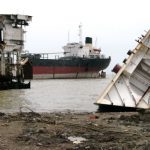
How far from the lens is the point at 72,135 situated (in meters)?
12.9

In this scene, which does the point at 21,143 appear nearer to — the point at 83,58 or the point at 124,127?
the point at 124,127

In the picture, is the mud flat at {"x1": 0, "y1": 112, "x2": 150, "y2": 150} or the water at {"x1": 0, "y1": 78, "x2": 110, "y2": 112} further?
the water at {"x1": 0, "y1": 78, "x2": 110, "y2": 112}

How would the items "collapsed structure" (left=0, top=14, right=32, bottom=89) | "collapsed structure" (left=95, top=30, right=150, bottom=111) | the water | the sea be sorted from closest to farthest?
"collapsed structure" (left=95, top=30, right=150, bottom=111), the sea, the water, "collapsed structure" (left=0, top=14, right=32, bottom=89)

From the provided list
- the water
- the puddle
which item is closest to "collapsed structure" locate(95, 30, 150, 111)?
the water

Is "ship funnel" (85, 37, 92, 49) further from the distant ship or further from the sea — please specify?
the sea

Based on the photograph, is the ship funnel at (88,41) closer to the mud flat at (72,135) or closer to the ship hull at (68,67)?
the ship hull at (68,67)

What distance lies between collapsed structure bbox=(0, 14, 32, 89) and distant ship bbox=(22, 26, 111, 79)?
4072 cm

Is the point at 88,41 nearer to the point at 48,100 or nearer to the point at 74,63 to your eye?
the point at 74,63

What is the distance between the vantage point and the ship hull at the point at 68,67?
306 ft

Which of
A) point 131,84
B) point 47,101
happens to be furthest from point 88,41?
point 131,84

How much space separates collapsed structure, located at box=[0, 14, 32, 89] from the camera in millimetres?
47094

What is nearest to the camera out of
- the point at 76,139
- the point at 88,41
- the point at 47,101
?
the point at 76,139

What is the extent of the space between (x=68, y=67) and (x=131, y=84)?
7373cm

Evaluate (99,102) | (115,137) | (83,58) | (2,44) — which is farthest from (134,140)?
(83,58)
